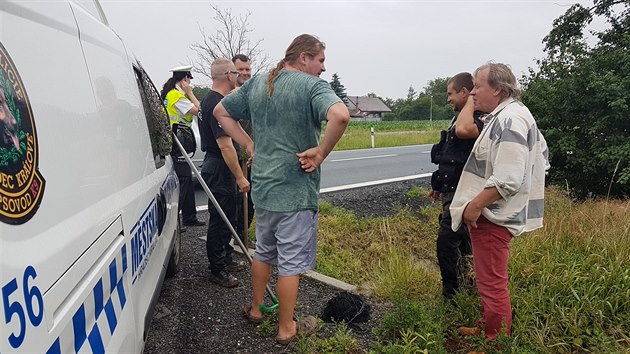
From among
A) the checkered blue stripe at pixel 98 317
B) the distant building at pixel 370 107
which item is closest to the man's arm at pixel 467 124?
the checkered blue stripe at pixel 98 317

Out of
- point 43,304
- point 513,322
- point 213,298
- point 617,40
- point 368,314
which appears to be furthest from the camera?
point 617,40

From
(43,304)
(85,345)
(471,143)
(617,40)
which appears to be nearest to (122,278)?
(85,345)

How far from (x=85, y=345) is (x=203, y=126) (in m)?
2.64

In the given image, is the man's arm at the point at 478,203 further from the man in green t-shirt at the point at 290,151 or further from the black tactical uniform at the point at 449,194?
the man in green t-shirt at the point at 290,151

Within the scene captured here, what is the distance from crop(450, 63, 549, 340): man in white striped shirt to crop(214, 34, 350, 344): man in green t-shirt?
92 cm

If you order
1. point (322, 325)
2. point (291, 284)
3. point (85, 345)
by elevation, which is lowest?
point (322, 325)

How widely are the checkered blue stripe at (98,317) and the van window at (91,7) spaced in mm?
1039

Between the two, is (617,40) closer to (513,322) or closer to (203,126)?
(513,322)

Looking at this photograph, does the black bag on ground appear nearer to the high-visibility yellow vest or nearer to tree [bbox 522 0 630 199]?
the high-visibility yellow vest

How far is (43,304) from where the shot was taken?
3.51 ft

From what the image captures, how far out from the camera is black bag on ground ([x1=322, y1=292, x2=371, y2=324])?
321cm

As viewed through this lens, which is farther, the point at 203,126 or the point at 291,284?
the point at 203,126

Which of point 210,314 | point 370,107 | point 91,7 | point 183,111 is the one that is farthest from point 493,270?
point 370,107

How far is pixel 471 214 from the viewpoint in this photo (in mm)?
2625
